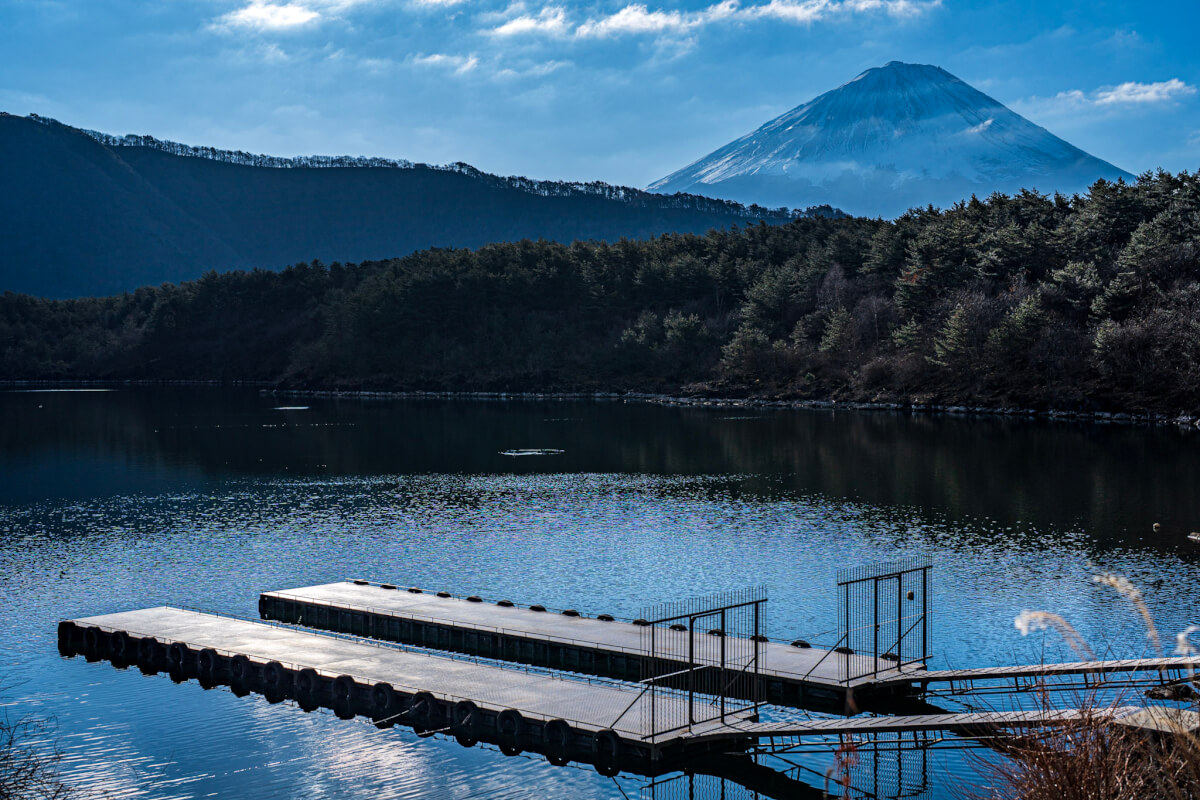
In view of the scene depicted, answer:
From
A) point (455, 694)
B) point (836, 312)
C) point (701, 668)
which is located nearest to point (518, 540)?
point (455, 694)

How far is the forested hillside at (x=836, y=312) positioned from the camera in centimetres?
10506

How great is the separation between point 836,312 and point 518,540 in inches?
3671

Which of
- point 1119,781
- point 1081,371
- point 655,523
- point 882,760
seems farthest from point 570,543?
point 1081,371

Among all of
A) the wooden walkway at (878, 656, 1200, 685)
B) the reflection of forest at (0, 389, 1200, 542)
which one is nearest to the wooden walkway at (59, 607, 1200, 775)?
the wooden walkway at (878, 656, 1200, 685)

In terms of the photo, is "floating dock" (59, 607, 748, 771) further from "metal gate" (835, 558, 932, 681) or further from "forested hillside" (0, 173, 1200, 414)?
"forested hillside" (0, 173, 1200, 414)

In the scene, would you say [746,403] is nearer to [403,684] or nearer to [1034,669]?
[403,684]

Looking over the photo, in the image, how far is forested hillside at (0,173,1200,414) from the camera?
105 metres

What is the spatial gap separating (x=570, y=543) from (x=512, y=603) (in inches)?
491

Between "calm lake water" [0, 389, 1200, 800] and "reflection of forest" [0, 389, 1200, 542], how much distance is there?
1.48 ft

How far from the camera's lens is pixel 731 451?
8319 centimetres

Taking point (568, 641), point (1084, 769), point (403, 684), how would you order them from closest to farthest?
1. point (1084, 769)
2. point (403, 684)
3. point (568, 641)

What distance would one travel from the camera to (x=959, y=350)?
116062mm

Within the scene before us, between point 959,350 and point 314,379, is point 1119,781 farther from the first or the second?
point 314,379

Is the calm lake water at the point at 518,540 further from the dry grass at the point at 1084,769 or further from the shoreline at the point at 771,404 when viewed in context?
the dry grass at the point at 1084,769
